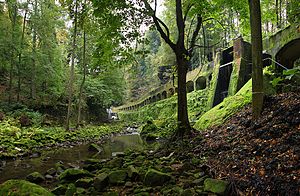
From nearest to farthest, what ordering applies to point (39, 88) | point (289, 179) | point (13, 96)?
point (289, 179)
point (13, 96)
point (39, 88)

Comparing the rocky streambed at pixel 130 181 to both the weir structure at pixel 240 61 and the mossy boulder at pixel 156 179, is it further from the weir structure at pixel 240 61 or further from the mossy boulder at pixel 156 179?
the weir structure at pixel 240 61

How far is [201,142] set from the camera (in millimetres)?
7938

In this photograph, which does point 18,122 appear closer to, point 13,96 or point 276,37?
point 13,96

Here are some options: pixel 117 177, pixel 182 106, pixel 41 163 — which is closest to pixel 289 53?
pixel 182 106

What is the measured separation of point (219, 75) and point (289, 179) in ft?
52.2

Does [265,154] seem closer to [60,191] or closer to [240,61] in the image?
[60,191]

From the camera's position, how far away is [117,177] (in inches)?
213

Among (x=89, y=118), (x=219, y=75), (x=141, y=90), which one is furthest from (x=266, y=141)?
(x=141, y=90)

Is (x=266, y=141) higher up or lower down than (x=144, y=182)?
higher up

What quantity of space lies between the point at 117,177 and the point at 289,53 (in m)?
10.7

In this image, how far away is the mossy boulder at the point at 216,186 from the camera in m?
3.93

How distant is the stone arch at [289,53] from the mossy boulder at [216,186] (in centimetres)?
898

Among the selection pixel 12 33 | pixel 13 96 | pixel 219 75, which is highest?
pixel 12 33

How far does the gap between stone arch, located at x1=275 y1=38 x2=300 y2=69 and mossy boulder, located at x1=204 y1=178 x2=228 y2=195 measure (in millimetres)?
8976
